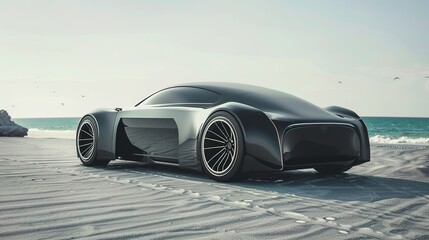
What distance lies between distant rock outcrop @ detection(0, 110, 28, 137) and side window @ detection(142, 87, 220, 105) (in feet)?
47.4

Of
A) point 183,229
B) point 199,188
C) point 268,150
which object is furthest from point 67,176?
point 183,229

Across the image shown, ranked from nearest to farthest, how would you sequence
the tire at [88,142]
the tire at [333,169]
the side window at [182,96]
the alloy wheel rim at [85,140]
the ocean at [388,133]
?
the side window at [182,96], the tire at [333,169], the tire at [88,142], the alloy wheel rim at [85,140], the ocean at [388,133]

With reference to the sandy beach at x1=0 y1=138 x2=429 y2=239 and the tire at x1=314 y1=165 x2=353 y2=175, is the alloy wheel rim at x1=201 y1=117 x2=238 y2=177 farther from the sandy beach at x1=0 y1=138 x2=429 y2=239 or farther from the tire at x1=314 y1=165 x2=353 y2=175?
the tire at x1=314 y1=165 x2=353 y2=175

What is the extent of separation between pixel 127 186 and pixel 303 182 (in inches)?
Answer: 75.2

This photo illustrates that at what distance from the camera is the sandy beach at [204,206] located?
9.52 ft

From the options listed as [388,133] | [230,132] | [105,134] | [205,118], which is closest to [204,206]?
[230,132]

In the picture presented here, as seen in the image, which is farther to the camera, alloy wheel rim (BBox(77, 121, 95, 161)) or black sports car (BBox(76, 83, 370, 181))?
alloy wheel rim (BBox(77, 121, 95, 161))

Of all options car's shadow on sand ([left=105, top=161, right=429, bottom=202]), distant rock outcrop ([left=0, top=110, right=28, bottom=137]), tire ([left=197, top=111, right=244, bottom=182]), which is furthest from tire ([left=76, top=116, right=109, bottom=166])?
distant rock outcrop ([left=0, top=110, right=28, bottom=137])

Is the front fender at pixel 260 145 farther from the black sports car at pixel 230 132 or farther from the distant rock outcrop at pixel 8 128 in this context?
the distant rock outcrop at pixel 8 128

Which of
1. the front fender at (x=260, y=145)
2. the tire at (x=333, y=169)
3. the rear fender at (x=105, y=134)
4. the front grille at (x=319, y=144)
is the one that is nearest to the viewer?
the front fender at (x=260, y=145)

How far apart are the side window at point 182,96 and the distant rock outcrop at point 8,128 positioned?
47.4 ft

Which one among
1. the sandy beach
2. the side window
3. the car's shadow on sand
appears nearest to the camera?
the sandy beach

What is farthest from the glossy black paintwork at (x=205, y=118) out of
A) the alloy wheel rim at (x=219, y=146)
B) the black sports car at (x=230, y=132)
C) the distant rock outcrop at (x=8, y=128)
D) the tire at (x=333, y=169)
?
the distant rock outcrop at (x=8, y=128)

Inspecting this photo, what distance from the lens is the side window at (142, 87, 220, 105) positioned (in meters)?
5.96
